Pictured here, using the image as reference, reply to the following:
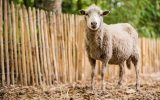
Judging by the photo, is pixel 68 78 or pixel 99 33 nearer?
pixel 99 33

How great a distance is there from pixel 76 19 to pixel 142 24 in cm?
902

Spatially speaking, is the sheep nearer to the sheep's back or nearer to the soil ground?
the sheep's back

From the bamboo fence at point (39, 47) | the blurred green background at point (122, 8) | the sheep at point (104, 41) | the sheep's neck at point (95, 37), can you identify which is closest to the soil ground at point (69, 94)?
the sheep at point (104, 41)

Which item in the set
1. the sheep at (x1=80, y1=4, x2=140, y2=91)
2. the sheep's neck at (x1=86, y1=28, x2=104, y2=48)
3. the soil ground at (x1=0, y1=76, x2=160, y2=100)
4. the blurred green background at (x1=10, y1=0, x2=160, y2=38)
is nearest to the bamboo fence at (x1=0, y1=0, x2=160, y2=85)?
the soil ground at (x1=0, y1=76, x2=160, y2=100)

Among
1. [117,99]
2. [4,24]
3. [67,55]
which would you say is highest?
[4,24]

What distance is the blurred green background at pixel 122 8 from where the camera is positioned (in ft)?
40.9

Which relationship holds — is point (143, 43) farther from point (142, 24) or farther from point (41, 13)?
point (41, 13)

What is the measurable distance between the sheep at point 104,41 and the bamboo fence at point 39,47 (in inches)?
63.6

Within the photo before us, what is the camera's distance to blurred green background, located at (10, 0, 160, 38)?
12469mm

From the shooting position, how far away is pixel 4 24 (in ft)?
29.5

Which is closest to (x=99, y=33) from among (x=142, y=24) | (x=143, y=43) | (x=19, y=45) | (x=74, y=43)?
(x=19, y=45)

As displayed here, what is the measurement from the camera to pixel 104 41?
8.27 metres

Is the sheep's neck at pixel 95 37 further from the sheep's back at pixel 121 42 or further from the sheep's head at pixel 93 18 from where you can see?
the sheep's back at pixel 121 42

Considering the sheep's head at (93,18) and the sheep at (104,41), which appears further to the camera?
the sheep at (104,41)
